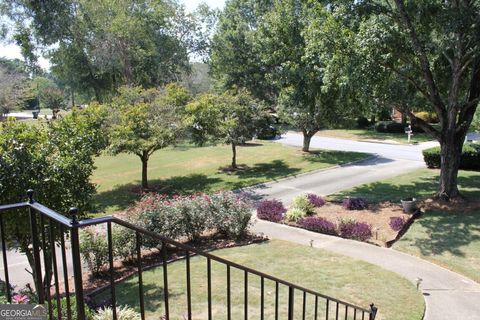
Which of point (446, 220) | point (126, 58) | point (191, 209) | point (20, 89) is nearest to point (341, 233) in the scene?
point (446, 220)

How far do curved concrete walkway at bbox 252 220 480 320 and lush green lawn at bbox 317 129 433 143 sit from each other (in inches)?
898

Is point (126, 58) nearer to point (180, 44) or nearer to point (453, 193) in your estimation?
point (180, 44)

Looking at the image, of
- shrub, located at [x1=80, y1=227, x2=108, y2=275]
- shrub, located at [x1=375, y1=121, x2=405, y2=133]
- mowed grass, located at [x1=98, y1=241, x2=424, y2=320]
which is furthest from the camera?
shrub, located at [x1=375, y1=121, x2=405, y2=133]

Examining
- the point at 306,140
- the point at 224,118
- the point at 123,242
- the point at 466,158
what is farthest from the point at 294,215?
the point at 306,140

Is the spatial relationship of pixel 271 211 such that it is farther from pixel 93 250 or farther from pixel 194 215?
pixel 93 250

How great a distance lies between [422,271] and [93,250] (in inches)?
321

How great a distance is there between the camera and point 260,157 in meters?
27.2

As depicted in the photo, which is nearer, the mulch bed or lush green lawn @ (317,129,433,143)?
the mulch bed

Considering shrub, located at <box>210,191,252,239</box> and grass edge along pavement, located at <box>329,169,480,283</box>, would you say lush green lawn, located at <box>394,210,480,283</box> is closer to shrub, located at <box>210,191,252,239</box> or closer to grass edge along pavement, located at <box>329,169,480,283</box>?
grass edge along pavement, located at <box>329,169,480,283</box>

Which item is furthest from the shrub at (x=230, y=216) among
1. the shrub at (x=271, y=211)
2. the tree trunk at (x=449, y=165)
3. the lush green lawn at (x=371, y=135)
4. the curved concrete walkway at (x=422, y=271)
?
the lush green lawn at (x=371, y=135)

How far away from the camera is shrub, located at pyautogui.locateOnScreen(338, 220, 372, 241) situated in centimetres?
1223

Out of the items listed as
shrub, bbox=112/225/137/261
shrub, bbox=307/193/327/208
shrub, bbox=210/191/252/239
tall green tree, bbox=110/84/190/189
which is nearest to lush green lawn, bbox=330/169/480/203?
shrub, bbox=307/193/327/208

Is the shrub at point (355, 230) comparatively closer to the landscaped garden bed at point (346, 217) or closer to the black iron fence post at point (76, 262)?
the landscaped garden bed at point (346, 217)

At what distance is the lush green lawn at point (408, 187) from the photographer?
16.8 meters
